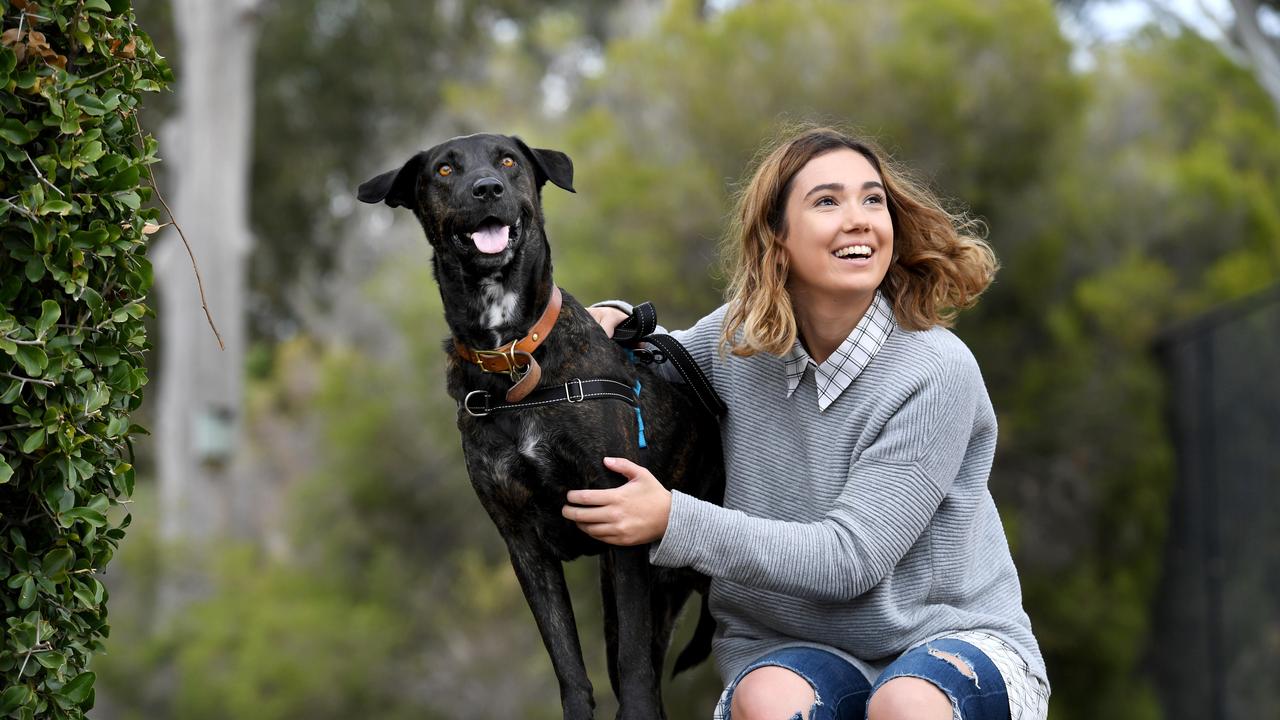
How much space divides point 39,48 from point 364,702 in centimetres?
997

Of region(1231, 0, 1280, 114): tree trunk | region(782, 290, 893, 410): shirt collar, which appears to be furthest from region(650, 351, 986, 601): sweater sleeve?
region(1231, 0, 1280, 114): tree trunk

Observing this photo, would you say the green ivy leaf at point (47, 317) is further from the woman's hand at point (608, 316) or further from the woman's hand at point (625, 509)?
the woman's hand at point (608, 316)

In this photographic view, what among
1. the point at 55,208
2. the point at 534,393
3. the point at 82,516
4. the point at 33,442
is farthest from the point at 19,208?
the point at 534,393

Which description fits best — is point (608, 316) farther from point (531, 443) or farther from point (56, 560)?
point (56, 560)

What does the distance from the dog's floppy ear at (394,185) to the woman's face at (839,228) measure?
810mm

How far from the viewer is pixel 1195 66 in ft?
54.0

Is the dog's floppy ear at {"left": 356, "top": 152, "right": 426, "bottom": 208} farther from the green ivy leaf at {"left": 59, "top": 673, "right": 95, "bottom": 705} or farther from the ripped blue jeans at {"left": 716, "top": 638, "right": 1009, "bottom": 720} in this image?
the ripped blue jeans at {"left": 716, "top": 638, "right": 1009, "bottom": 720}

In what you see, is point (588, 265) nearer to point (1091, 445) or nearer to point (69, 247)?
point (1091, 445)

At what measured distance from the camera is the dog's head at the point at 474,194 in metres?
2.66

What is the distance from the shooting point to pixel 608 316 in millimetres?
3131

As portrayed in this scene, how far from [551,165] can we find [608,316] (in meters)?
0.39

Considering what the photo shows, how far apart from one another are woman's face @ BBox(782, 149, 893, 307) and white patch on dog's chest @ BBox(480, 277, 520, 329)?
634 mm

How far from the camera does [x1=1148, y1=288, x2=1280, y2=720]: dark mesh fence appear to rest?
8195 mm

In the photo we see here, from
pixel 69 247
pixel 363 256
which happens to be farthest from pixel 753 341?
pixel 363 256
